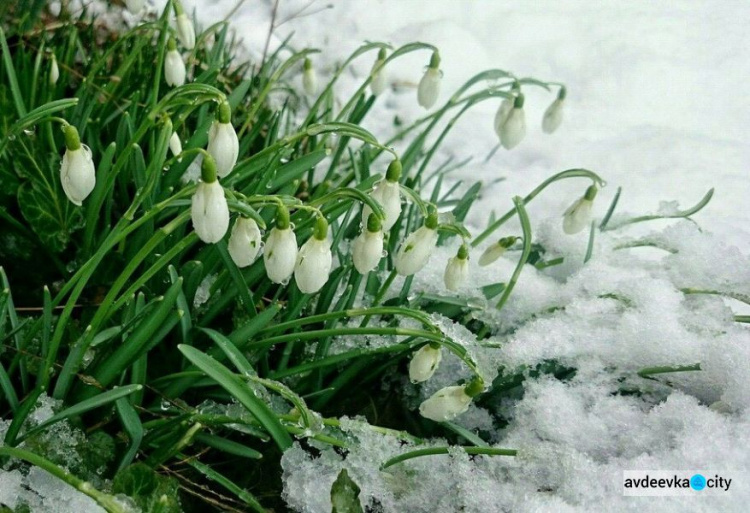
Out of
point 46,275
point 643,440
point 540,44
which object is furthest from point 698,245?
point 540,44

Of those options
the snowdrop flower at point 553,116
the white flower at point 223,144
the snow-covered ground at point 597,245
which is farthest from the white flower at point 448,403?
the snowdrop flower at point 553,116

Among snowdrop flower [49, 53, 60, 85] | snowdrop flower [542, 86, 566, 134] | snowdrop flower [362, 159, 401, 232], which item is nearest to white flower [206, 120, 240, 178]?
snowdrop flower [362, 159, 401, 232]

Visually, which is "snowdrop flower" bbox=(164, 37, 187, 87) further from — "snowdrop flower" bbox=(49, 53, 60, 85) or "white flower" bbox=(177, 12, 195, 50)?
"snowdrop flower" bbox=(49, 53, 60, 85)

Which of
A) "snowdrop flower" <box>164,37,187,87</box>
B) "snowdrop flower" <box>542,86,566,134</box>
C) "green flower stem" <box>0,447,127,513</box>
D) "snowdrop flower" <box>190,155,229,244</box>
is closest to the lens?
"green flower stem" <box>0,447,127,513</box>

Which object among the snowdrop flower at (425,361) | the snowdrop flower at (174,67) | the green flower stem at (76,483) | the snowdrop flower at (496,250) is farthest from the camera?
the snowdrop flower at (174,67)

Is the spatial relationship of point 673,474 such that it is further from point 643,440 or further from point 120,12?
point 120,12

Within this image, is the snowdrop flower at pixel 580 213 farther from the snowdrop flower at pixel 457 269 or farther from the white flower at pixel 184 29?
the white flower at pixel 184 29

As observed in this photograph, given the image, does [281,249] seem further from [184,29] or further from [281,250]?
[184,29]
